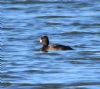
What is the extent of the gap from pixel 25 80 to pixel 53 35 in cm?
829

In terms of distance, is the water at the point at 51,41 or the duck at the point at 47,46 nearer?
the water at the point at 51,41

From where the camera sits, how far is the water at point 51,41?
19.2 m

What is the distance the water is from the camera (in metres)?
19.2

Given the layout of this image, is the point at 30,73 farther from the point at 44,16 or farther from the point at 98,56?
the point at 44,16

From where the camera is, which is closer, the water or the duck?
the water

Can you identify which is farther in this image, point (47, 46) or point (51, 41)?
point (51, 41)

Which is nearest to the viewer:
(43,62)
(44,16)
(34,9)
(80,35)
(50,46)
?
(43,62)

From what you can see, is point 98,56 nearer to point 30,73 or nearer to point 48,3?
point 30,73

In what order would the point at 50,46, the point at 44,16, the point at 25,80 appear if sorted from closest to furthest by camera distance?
the point at 25,80, the point at 50,46, the point at 44,16

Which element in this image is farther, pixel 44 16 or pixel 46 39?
pixel 44 16

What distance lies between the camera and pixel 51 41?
2622cm

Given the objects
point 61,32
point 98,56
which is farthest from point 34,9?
point 98,56

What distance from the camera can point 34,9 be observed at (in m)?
34.9

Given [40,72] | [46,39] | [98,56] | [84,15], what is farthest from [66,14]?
[40,72]
